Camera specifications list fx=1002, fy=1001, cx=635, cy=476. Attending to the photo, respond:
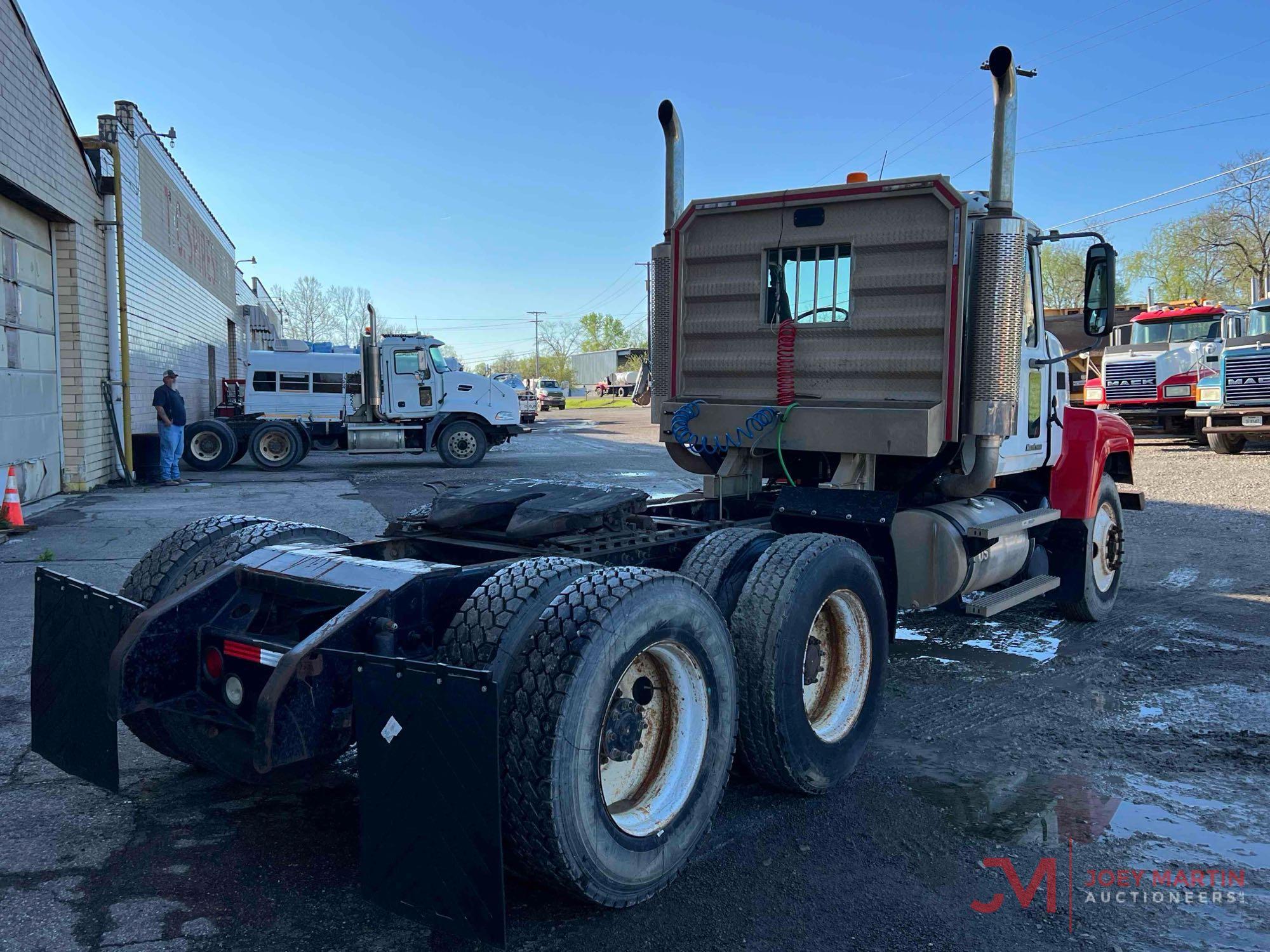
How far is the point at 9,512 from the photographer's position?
10.7 m

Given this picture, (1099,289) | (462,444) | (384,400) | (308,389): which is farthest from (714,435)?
(308,389)

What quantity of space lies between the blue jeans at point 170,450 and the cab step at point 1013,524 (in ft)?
46.3

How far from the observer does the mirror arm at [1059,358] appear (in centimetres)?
631

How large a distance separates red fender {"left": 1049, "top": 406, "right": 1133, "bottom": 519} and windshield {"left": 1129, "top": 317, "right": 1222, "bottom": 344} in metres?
18.0

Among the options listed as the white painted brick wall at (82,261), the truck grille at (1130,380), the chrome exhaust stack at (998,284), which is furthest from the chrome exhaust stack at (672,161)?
the truck grille at (1130,380)

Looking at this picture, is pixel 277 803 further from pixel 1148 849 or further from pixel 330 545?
pixel 1148 849

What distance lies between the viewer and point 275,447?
21.1 meters

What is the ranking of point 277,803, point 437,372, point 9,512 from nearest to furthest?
point 277,803 < point 9,512 < point 437,372

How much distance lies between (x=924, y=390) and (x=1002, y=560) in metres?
1.44

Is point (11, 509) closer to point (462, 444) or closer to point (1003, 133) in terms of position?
point (1003, 133)

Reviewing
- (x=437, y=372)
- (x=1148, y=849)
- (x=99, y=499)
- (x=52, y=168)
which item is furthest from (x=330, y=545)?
(x=437, y=372)

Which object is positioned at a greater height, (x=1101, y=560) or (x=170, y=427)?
(x=170, y=427)

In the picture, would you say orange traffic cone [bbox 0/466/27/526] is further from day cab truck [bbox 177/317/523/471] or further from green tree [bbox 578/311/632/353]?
green tree [bbox 578/311/632/353]

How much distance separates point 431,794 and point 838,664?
2281mm
